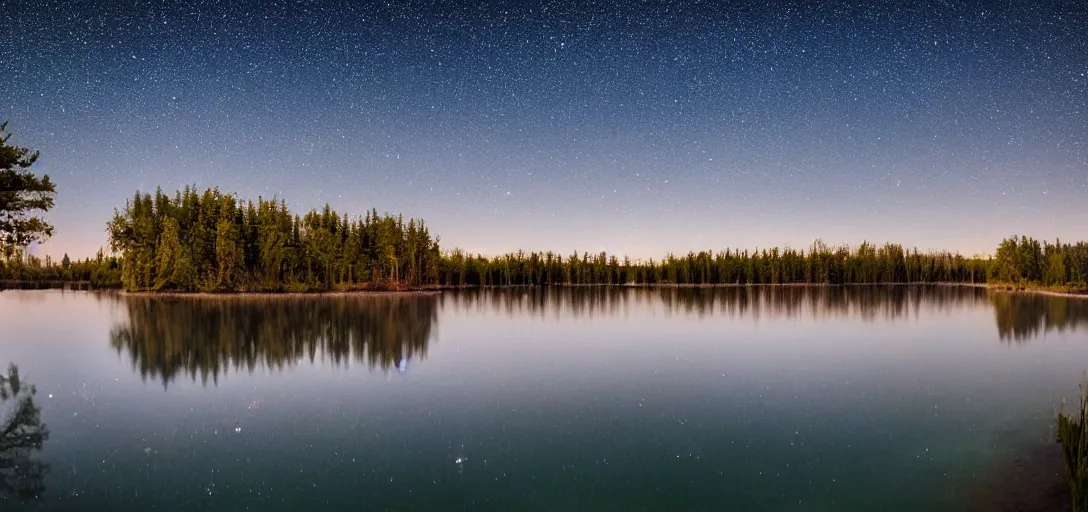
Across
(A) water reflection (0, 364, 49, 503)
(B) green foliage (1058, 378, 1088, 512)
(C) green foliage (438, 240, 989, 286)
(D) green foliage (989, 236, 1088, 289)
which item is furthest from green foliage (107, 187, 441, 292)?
→ (D) green foliage (989, 236, 1088, 289)

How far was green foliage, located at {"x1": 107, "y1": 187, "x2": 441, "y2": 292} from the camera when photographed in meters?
102

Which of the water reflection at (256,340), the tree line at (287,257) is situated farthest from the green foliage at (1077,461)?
the tree line at (287,257)

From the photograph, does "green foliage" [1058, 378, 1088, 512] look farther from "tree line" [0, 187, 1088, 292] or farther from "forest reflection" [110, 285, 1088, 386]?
"tree line" [0, 187, 1088, 292]

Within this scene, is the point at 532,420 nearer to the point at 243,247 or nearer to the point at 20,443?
the point at 20,443

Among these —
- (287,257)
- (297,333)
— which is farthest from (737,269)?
(297,333)

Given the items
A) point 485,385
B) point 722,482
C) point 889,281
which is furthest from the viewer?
point 889,281

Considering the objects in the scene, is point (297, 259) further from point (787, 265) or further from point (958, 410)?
point (787, 265)

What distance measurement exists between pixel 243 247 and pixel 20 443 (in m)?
98.7

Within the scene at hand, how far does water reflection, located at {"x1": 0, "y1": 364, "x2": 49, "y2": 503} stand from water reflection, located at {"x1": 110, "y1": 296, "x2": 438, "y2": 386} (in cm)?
412

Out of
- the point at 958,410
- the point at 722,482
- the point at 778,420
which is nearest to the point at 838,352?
the point at 958,410

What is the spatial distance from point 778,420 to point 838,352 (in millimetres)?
16005

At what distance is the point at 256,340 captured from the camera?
34812 millimetres

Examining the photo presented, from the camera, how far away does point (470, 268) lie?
553ft

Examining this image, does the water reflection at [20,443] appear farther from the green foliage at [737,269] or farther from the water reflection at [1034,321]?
the green foliage at [737,269]
